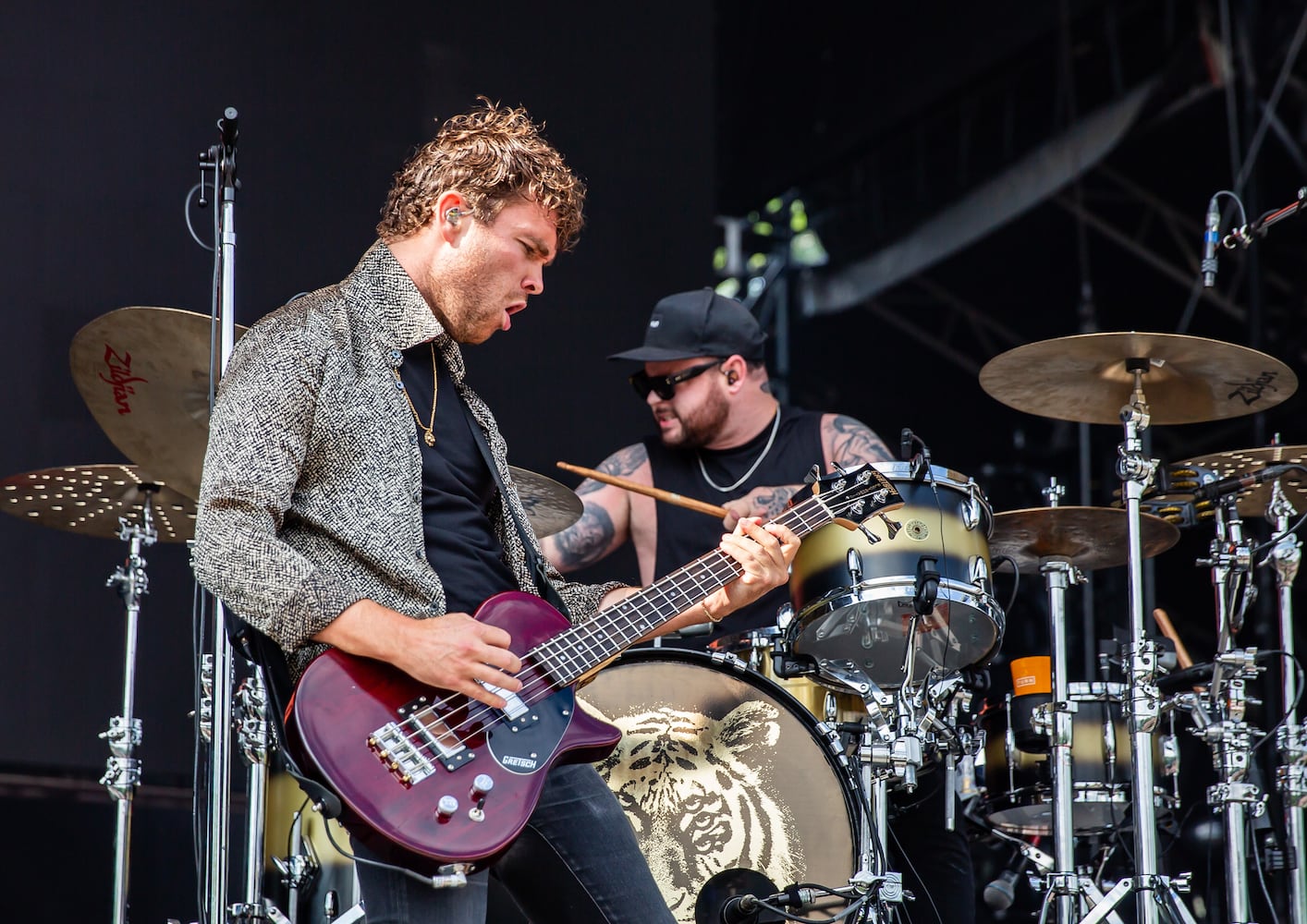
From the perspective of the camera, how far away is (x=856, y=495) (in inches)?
131

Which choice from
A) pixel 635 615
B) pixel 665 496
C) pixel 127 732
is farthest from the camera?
pixel 665 496

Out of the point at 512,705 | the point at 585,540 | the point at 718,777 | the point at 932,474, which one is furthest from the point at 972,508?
the point at 512,705

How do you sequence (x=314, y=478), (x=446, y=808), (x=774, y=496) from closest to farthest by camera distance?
(x=446, y=808) → (x=314, y=478) → (x=774, y=496)

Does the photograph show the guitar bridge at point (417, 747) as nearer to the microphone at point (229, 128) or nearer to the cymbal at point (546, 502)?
the microphone at point (229, 128)

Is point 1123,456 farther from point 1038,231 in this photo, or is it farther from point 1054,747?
point 1038,231

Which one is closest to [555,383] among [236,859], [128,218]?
[128,218]

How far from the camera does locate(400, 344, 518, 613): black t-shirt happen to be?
8.54ft

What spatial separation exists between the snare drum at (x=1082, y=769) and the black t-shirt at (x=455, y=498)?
2259 mm

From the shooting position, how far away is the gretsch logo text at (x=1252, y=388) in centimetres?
433

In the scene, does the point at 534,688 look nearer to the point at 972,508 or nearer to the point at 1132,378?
the point at 972,508

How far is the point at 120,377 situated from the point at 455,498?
1418 millimetres

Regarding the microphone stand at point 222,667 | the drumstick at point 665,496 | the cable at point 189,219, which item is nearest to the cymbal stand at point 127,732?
the microphone stand at point 222,667

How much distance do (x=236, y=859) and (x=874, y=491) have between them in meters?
2.77

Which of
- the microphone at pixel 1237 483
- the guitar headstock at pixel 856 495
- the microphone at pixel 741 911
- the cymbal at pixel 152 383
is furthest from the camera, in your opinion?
the microphone at pixel 1237 483
